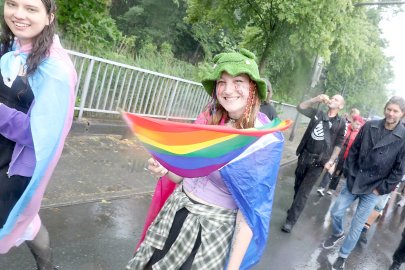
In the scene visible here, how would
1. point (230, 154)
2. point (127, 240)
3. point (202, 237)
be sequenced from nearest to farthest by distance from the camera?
point (230, 154), point (202, 237), point (127, 240)

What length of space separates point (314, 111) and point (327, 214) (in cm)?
237

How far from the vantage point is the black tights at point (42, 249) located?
2.47 m

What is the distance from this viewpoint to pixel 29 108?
81.5 inches

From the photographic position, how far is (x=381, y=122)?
15.1 ft

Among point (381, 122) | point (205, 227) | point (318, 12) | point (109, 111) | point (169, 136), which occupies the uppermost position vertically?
point (318, 12)

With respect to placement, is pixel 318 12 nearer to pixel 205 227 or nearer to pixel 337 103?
pixel 337 103

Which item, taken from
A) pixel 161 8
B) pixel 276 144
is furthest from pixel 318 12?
pixel 161 8

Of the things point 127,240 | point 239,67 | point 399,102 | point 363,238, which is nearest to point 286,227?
point 363,238

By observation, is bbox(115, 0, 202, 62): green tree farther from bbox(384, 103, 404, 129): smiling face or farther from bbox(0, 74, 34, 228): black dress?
bbox(0, 74, 34, 228): black dress

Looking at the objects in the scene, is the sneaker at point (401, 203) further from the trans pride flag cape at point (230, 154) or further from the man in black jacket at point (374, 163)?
the trans pride flag cape at point (230, 154)

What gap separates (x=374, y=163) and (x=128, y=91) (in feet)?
16.5

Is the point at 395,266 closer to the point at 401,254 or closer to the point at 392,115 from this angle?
the point at 401,254

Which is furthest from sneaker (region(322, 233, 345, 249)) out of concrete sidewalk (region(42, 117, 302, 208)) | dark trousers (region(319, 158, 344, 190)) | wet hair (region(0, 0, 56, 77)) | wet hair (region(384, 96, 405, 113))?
wet hair (region(0, 0, 56, 77))

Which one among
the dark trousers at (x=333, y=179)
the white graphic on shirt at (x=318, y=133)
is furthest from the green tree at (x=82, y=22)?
the dark trousers at (x=333, y=179)
